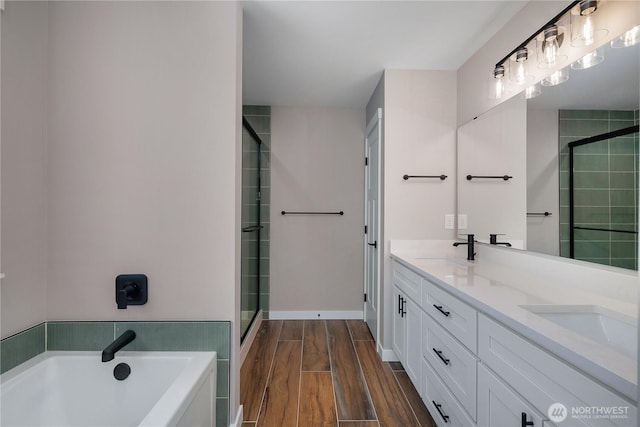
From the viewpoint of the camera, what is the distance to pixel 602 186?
1.34m

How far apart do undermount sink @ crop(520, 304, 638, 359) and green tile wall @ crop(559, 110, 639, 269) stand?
0.88 feet

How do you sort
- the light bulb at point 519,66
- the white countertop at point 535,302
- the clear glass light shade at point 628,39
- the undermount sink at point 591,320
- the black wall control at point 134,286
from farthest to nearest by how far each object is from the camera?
the light bulb at point 519,66 < the black wall control at point 134,286 < the clear glass light shade at point 628,39 < the undermount sink at point 591,320 < the white countertop at point 535,302

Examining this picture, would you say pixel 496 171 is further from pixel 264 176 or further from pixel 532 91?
pixel 264 176

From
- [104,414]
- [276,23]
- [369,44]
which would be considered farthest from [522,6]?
[104,414]

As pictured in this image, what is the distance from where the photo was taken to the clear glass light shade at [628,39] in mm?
1166

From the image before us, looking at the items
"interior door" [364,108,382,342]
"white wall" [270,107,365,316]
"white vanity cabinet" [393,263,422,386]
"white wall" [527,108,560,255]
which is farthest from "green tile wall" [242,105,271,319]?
"white wall" [527,108,560,255]

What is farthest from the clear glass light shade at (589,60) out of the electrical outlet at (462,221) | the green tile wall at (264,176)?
the green tile wall at (264,176)

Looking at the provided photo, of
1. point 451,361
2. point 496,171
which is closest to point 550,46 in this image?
point 496,171

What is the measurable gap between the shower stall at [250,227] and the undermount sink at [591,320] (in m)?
2.08

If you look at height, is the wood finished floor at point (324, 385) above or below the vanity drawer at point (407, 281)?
below

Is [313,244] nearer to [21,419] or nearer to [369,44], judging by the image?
[369,44]

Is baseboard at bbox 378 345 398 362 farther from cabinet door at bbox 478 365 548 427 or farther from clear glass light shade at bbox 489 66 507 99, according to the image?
clear glass light shade at bbox 489 66 507 99

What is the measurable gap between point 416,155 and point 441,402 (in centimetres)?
177

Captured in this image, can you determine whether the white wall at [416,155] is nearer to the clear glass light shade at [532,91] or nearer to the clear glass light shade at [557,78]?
the clear glass light shade at [532,91]
